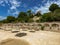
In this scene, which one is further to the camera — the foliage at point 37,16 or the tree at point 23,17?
the tree at point 23,17

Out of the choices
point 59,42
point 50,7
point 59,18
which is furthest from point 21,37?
point 50,7

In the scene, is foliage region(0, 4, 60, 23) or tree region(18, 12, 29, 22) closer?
foliage region(0, 4, 60, 23)

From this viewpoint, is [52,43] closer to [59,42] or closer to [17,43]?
[59,42]

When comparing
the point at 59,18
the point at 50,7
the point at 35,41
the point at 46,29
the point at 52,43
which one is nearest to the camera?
the point at 52,43

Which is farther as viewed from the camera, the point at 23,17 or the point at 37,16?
the point at 37,16

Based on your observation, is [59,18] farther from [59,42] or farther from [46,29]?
[59,42]

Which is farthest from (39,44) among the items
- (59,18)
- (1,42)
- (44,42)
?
(59,18)

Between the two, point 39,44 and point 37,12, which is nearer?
point 39,44

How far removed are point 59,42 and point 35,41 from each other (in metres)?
4.70

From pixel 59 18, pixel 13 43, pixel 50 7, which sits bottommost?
pixel 13 43

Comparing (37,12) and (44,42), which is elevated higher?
(37,12)

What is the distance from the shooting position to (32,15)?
270ft

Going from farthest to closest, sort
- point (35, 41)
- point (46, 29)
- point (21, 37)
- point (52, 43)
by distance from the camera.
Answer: point (46, 29) → point (21, 37) → point (35, 41) → point (52, 43)

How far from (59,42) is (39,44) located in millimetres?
3636
